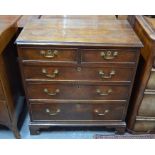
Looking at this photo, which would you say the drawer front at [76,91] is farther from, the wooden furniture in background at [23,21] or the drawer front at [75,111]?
the wooden furniture in background at [23,21]

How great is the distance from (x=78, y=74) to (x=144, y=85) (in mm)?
453

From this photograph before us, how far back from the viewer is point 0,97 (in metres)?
1.25

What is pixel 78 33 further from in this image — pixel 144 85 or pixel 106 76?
pixel 144 85

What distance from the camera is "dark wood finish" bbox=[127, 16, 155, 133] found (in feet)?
3.78

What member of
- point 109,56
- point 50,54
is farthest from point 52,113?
point 109,56

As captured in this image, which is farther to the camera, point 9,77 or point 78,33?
point 9,77

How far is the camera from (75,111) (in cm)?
142

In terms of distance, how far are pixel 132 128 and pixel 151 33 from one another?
79 centimetres

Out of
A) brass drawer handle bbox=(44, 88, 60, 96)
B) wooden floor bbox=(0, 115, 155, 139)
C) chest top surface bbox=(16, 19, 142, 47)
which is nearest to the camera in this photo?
chest top surface bbox=(16, 19, 142, 47)

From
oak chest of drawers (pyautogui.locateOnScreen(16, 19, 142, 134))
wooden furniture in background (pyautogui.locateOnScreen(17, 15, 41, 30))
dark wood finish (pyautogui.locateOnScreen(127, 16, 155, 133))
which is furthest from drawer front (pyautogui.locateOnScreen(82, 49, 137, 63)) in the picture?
wooden furniture in background (pyautogui.locateOnScreen(17, 15, 41, 30))

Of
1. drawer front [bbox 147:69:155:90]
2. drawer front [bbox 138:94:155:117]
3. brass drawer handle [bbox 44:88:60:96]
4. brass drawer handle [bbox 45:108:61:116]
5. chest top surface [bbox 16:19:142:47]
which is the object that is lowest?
brass drawer handle [bbox 45:108:61:116]

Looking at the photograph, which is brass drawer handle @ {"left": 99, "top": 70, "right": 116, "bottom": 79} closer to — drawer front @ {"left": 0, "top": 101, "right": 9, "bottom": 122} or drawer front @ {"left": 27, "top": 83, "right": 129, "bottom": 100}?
drawer front @ {"left": 27, "top": 83, "right": 129, "bottom": 100}

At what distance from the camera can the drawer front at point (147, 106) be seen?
133 centimetres

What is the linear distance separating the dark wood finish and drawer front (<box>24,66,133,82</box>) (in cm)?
11
